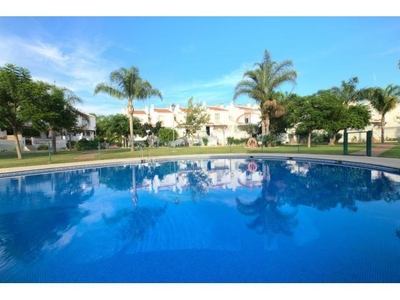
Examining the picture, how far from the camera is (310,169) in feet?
38.8

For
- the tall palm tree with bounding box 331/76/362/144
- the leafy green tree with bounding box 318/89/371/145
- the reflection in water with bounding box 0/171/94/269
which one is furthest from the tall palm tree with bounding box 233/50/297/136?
the reflection in water with bounding box 0/171/94/269

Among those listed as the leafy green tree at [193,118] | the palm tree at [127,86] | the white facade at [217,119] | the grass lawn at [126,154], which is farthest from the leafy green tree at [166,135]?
the palm tree at [127,86]

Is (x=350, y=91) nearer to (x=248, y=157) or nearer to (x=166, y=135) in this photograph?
(x=248, y=157)

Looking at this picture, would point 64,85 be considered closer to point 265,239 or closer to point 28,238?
point 28,238

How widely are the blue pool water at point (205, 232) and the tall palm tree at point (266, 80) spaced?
575 inches

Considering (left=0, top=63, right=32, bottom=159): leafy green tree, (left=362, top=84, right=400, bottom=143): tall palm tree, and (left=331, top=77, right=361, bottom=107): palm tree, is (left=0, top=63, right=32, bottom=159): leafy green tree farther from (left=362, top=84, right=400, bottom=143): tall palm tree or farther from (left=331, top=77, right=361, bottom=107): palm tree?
(left=362, top=84, right=400, bottom=143): tall palm tree

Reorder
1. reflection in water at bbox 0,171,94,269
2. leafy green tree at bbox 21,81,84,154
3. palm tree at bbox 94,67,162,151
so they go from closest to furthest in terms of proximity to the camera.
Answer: reflection in water at bbox 0,171,94,269, leafy green tree at bbox 21,81,84,154, palm tree at bbox 94,67,162,151

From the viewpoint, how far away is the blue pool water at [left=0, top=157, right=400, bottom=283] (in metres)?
3.18

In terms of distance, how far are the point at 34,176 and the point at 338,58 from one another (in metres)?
26.7

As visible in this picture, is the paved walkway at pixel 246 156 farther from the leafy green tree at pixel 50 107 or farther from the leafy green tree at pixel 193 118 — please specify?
the leafy green tree at pixel 193 118

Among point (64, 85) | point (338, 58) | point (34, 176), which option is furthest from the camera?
point (64, 85)

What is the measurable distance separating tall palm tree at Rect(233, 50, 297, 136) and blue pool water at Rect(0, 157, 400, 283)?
14.6 metres
